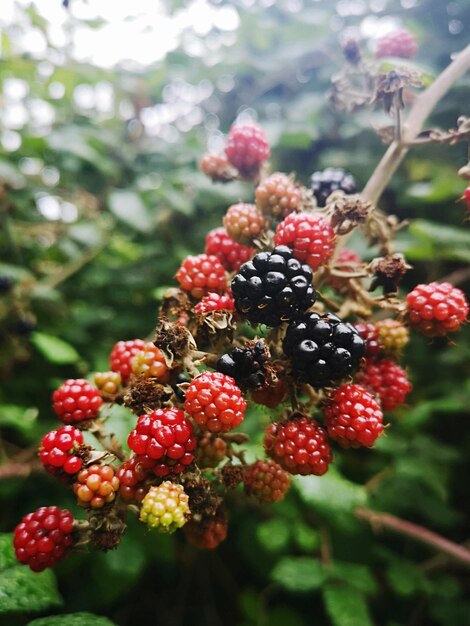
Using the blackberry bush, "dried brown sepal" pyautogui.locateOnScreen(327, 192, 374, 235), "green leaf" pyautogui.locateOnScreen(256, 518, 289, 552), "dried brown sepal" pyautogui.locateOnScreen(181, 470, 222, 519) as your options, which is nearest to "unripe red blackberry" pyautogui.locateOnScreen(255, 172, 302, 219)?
the blackberry bush

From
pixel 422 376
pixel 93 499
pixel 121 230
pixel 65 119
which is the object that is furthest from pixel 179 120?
pixel 93 499

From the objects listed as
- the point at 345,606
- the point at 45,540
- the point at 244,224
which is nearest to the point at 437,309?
the point at 244,224

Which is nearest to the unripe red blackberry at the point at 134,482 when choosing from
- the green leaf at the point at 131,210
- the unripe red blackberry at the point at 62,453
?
the unripe red blackberry at the point at 62,453

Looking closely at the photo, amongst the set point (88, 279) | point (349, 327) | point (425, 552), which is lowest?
point (425, 552)

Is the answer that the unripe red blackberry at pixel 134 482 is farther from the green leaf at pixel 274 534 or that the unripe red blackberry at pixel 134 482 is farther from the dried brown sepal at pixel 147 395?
the green leaf at pixel 274 534

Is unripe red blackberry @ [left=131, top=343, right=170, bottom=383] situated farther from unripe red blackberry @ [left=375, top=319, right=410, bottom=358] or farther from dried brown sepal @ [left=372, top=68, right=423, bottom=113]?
dried brown sepal @ [left=372, top=68, right=423, bottom=113]

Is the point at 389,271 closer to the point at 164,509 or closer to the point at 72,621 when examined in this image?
the point at 164,509

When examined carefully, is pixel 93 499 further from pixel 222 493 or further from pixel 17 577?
pixel 17 577
